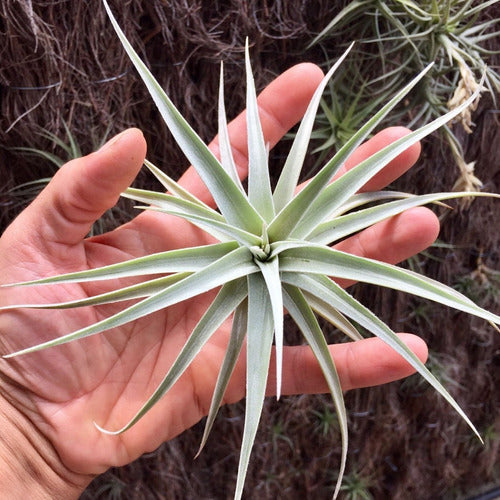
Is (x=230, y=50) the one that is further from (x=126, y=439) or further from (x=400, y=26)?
(x=126, y=439)

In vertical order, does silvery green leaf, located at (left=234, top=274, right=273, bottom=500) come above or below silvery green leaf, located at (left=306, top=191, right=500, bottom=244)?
below

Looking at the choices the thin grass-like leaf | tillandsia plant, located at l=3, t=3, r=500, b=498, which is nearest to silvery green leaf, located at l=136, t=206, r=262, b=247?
tillandsia plant, located at l=3, t=3, r=500, b=498

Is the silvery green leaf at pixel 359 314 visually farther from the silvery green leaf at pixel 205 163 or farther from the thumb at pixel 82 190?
the thumb at pixel 82 190

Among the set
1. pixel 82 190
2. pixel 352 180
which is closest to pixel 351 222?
pixel 352 180

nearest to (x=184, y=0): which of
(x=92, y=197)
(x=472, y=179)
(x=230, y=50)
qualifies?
(x=230, y=50)

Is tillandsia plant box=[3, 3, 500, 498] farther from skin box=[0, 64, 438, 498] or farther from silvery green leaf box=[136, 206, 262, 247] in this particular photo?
skin box=[0, 64, 438, 498]
